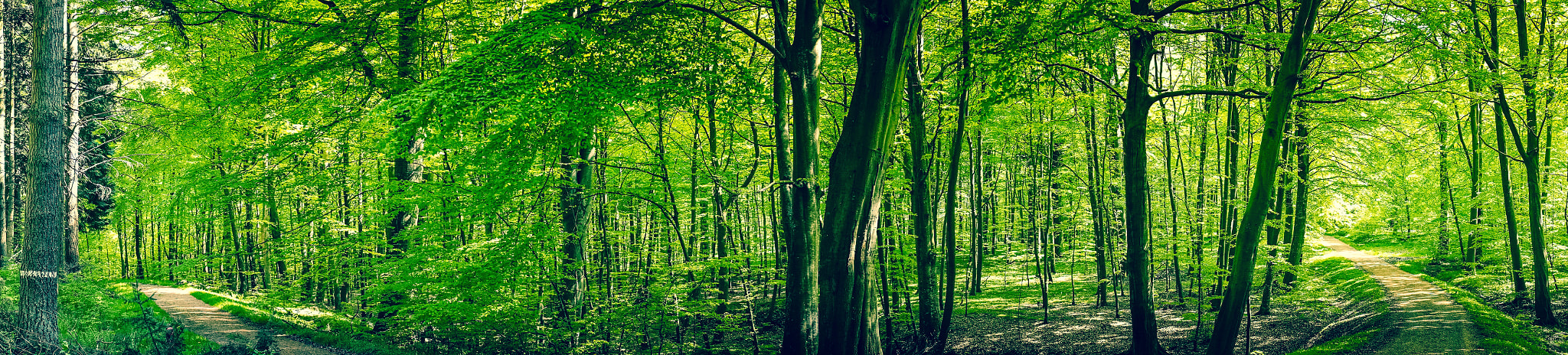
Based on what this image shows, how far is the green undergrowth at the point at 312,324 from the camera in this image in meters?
12.9

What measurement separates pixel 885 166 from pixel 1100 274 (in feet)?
42.0

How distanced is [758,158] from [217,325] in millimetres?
12949

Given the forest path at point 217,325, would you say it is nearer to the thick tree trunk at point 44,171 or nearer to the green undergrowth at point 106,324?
the green undergrowth at point 106,324

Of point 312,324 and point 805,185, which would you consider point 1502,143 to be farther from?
point 312,324

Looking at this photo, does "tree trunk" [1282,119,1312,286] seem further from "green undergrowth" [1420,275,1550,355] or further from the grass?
"green undergrowth" [1420,275,1550,355]

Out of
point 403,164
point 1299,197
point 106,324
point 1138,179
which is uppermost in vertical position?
point 403,164

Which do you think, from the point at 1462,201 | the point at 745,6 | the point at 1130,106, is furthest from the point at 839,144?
the point at 1462,201

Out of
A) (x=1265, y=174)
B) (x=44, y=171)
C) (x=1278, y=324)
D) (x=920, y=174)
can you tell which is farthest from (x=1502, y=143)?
(x=44, y=171)

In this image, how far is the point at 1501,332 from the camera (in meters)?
11.7

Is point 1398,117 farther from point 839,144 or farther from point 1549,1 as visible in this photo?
point 839,144

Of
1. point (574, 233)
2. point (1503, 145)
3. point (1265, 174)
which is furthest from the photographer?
point (1503, 145)

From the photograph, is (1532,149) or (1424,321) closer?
(1532,149)

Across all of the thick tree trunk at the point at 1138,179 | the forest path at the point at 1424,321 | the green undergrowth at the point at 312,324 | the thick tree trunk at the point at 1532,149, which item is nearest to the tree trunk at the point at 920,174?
the thick tree trunk at the point at 1138,179

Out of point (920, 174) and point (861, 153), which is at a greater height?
point (861, 153)
